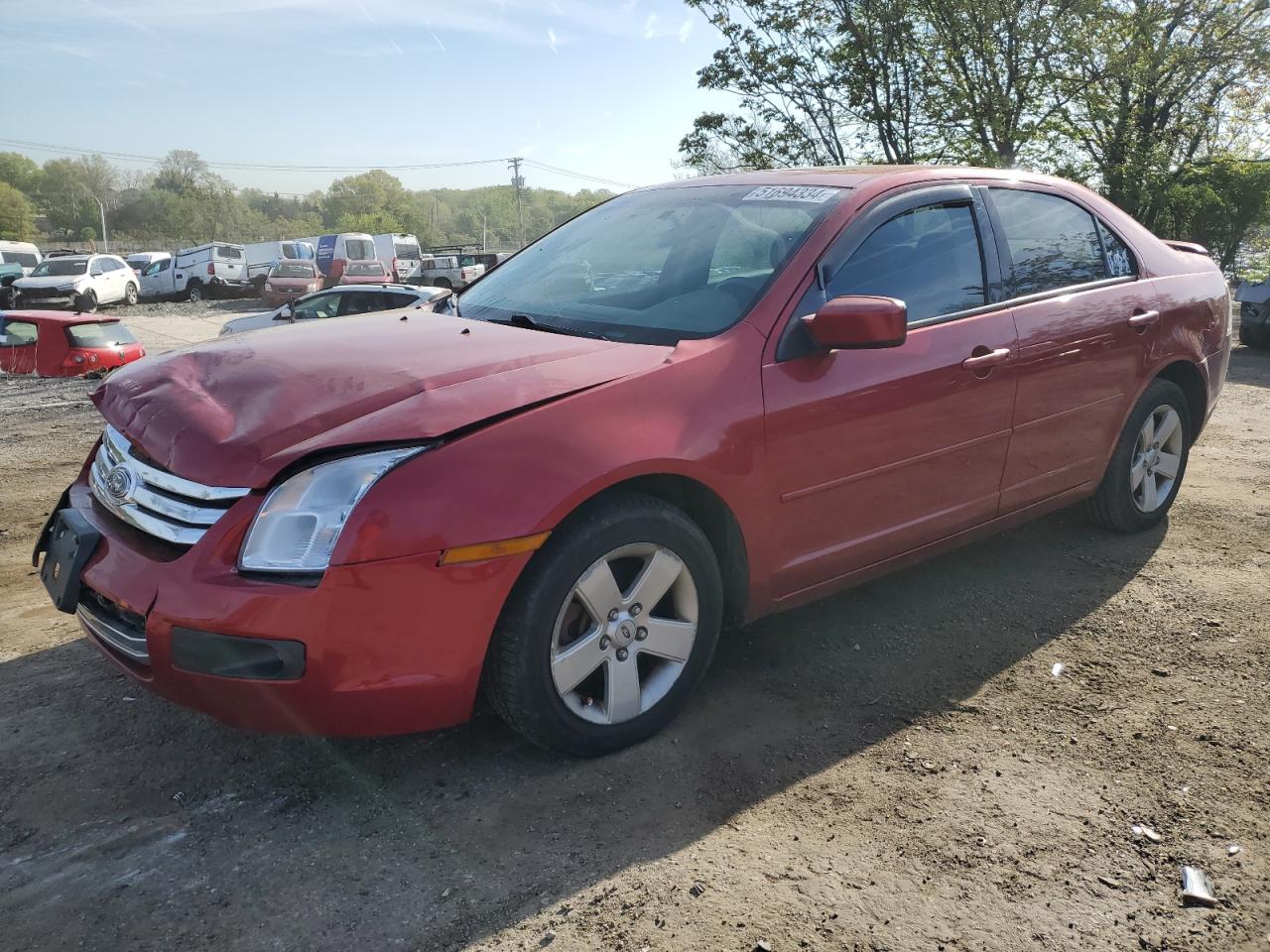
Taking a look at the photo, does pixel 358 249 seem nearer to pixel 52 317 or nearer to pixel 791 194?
pixel 52 317

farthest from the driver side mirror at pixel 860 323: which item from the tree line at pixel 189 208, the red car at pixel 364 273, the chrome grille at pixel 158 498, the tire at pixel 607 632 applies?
the tree line at pixel 189 208

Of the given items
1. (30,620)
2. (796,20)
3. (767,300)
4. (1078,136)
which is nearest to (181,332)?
(796,20)

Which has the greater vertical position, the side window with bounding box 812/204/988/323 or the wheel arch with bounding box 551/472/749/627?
the side window with bounding box 812/204/988/323

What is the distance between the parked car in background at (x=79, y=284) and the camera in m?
25.3

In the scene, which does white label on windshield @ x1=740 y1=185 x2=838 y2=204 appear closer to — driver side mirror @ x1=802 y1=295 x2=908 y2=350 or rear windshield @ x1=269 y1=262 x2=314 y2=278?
driver side mirror @ x1=802 y1=295 x2=908 y2=350

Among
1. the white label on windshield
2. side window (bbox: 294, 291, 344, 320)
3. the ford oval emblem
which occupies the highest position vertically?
the white label on windshield

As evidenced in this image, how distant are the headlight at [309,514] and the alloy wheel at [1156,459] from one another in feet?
11.8

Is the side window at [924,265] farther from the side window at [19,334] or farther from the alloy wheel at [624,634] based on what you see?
the side window at [19,334]

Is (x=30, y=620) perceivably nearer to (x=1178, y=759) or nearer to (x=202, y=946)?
(x=202, y=946)

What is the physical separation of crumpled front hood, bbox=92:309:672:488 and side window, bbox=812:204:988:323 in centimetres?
85

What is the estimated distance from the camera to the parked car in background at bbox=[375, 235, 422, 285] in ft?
124

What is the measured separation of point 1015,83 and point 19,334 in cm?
1277

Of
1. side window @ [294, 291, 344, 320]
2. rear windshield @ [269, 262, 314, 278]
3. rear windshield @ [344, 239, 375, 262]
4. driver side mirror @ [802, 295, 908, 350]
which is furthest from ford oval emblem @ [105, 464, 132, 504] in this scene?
rear windshield @ [344, 239, 375, 262]

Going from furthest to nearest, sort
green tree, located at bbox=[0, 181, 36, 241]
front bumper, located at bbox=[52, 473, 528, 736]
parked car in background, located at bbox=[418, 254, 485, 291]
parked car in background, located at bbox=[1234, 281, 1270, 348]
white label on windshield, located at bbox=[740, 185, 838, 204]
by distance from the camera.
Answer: green tree, located at bbox=[0, 181, 36, 241], parked car in background, located at bbox=[418, 254, 485, 291], parked car in background, located at bbox=[1234, 281, 1270, 348], white label on windshield, located at bbox=[740, 185, 838, 204], front bumper, located at bbox=[52, 473, 528, 736]
